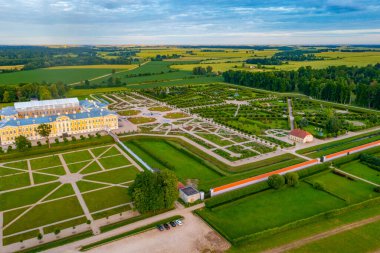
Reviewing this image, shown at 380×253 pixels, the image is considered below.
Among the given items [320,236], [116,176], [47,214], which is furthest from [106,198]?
[320,236]

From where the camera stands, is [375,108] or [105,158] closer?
[105,158]

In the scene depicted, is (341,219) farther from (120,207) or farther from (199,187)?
(120,207)

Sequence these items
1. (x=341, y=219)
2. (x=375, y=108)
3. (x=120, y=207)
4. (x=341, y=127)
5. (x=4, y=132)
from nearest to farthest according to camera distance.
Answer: (x=341, y=219), (x=120, y=207), (x=4, y=132), (x=341, y=127), (x=375, y=108)

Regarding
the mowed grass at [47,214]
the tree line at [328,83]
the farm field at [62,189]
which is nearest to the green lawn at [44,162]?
the farm field at [62,189]

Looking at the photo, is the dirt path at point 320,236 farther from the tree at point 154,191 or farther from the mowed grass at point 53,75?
the mowed grass at point 53,75

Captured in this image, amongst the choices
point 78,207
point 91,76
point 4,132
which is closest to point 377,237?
point 78,207

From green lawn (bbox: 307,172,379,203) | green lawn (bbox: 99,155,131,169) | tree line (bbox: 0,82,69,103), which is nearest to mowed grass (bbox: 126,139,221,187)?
green lawn (bbox: 99,155,131,169)

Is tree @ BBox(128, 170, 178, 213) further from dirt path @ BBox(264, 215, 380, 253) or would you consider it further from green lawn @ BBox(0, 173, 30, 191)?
green lawn @ BBox(0, 173, 30, 191)

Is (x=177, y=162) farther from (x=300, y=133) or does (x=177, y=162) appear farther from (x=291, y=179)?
(x=300, y=133)
